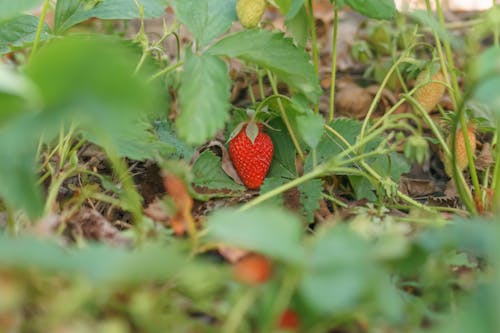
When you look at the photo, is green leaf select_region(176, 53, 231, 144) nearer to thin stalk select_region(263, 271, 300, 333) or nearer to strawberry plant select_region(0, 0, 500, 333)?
strawberry plant select_region(0, 0, 500, 333)

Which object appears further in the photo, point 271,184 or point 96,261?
point 271,184

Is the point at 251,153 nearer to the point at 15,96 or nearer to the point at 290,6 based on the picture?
the point at 290,6

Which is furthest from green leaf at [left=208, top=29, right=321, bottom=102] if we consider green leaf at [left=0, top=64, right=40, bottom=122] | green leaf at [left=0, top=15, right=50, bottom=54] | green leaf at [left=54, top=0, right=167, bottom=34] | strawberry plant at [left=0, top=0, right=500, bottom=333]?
green leaf at [left=0, top=64, right=40, bottom=122]

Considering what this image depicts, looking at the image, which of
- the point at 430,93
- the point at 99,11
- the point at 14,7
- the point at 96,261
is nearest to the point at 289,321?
the point at 96,261

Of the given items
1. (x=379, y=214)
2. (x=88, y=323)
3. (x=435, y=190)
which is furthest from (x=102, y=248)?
(x=435, y=190)

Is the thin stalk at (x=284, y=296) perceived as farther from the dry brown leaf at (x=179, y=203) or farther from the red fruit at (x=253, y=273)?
the dry brown leaf at (x=179, y=203)

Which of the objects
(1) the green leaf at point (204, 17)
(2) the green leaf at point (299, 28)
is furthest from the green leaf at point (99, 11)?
(2) the green leaf at point (299, 28)

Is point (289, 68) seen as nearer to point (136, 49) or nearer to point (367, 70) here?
point (136, 49)
